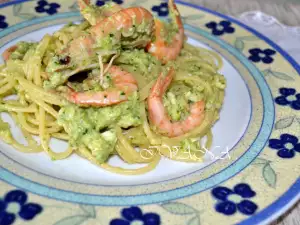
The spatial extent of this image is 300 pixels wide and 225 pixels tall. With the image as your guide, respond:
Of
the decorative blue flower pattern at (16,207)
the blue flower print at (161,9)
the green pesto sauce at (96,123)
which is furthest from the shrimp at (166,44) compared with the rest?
the decorative blue flower pattern at (16,207)

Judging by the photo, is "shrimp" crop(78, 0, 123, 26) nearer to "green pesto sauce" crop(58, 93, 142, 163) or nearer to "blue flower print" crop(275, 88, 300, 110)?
"green pesto sauce" crop(58, 93, 142, 163)

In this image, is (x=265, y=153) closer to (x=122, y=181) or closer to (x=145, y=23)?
(x=122, y=181)

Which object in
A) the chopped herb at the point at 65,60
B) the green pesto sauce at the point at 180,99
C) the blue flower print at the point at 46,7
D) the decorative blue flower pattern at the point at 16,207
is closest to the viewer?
the decorative blue flower pattern at the point at 16,207

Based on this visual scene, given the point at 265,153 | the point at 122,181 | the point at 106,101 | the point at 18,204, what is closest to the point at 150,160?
the point at 122,181

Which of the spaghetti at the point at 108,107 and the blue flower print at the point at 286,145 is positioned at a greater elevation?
the blue flower print at the point at 286,145

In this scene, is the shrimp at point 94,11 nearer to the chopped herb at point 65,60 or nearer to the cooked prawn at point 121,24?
the cooked prawn at point 121,24

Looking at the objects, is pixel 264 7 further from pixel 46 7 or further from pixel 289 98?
pixel 46 7

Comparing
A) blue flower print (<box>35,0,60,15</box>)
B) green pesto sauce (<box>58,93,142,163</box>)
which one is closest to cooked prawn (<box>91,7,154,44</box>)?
green pesto sauce (<box>58,93,142,163</box>)
